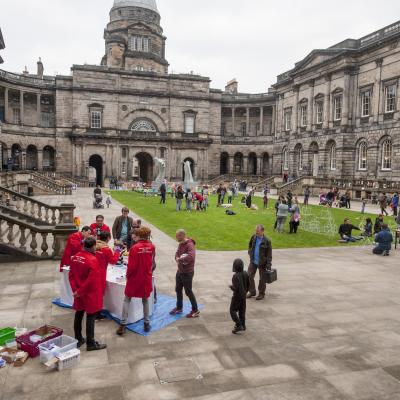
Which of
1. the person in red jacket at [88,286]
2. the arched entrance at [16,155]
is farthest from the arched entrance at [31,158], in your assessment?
the person in red jacket at [88,286]

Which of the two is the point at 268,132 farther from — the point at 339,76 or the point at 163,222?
the point at 163,222

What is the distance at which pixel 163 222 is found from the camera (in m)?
21.5

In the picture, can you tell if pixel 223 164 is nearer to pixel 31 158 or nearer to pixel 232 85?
pixel 232 85

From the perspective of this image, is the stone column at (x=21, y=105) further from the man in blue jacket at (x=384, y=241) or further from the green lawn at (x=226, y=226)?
the man in blue jacket at (x=384, y=241)

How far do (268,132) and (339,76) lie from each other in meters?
22.5

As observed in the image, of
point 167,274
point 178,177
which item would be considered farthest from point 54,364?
point 178,177

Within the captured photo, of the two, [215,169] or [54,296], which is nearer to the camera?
[54,296]

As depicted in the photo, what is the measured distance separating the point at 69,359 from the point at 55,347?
12.2 inches

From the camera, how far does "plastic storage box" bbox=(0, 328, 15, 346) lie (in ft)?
21.7

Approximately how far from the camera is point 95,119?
56625mm

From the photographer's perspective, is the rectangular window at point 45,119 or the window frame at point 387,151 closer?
the window frame at point 387,151

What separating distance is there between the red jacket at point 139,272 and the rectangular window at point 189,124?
2152 inches

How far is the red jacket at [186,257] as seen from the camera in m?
8.13

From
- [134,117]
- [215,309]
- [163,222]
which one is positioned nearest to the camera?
[215,309]
